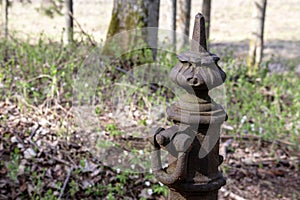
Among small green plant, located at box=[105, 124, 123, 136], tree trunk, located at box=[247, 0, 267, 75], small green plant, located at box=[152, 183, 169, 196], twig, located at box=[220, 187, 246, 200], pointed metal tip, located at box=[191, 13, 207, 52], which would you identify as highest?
pointed metal tip, located at box=[191, 13, 207, 52]

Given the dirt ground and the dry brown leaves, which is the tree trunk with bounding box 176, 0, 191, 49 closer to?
the dirt ground

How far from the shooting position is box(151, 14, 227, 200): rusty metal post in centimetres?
157

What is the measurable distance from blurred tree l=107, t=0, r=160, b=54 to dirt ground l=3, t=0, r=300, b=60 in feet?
18.5

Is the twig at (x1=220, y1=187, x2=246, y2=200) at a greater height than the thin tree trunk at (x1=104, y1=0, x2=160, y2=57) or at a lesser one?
lesser

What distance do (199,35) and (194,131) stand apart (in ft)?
1.16

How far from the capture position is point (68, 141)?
3648 mm

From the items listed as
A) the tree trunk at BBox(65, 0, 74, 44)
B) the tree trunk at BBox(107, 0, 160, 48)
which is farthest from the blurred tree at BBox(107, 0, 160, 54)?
the tree trunk at BBox(65, 0, 74, 44)

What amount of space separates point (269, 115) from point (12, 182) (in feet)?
8.62

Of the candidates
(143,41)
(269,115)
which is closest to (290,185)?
(269,115)

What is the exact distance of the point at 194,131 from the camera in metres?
1.63

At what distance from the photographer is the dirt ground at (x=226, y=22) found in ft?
41.1

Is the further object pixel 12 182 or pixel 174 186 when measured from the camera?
pixel 12 182

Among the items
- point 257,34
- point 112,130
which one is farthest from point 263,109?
point 257,34

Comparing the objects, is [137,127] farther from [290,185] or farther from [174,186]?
[174,186]
